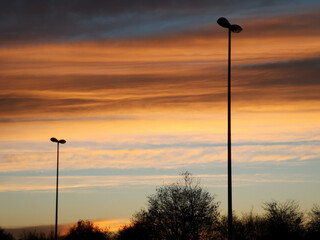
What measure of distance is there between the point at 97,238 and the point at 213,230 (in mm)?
64288

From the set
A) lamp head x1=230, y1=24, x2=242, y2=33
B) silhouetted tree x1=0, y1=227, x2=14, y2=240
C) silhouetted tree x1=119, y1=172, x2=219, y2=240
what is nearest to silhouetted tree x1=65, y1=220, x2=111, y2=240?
silhouetted tree x1=0, y1=227, x2=14, y2=240

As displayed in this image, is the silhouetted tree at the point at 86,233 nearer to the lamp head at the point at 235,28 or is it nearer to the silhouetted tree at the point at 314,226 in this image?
the silhouetted tree at the point at 314,226

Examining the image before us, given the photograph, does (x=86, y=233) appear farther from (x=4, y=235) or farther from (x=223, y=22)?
(x=223, y=22)

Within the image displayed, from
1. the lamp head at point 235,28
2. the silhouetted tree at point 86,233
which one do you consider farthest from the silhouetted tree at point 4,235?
the lamp head at point 235,28

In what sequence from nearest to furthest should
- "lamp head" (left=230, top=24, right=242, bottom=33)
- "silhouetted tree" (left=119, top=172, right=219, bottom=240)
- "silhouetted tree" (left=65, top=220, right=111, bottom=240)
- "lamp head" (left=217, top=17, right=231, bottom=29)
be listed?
1. "lamp head" (left=217, top=17, right=231, bottom=29)
2. "lamp head" (left=230, top=24, right=242, bottom=33)
3. "silhouetted tree" (left=119, top=172, right=219, bottom=240)
4. "silhouetted tree" (left=65, top=220, right=111, bottom=240)

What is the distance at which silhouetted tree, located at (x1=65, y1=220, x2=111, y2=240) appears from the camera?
420 feet

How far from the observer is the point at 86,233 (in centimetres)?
13012

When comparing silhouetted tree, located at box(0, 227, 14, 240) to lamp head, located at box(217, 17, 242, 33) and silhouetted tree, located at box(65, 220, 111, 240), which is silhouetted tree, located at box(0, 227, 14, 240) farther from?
lamp head, located at box(217, 17, 242, 33)

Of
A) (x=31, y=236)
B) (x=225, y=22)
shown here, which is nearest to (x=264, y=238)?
(x=31, y=236)

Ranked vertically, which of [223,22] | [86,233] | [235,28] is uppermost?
[223,22]

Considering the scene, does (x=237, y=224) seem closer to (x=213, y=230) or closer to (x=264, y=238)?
(x=264, y=238)

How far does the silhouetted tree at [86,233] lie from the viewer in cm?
12812

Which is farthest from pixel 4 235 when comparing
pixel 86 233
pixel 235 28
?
pixel 235 28

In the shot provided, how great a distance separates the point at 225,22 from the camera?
26.6 meters
